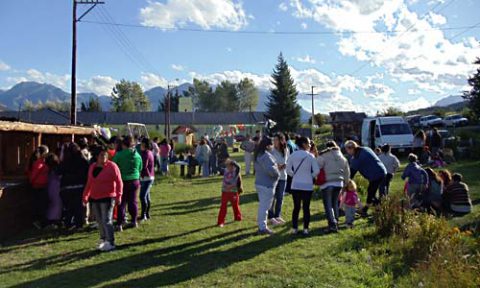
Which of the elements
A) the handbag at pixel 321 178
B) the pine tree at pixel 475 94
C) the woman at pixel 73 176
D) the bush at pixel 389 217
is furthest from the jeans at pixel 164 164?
the pine tree at pixel 475 94

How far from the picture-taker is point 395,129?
2578 cm

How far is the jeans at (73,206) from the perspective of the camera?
30.4 ft

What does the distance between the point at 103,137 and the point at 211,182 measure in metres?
4.92

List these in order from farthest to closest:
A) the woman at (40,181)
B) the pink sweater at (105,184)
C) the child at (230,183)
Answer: the woman at (40,181) → the child at (230,183) → the pink sweater at (105,184)

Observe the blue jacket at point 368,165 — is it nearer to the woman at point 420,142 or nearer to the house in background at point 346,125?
the woman at point 420,142

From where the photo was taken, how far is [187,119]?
85.0m

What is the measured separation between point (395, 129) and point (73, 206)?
20256mm

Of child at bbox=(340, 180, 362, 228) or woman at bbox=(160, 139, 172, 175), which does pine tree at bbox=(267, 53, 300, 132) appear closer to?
woman at bbox=(160, 139, 172, 175)

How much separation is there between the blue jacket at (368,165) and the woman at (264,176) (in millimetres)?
2503

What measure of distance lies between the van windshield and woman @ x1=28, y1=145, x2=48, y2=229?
1992 centimetres

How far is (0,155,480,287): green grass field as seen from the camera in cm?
619

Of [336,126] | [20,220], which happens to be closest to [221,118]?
[336,126]

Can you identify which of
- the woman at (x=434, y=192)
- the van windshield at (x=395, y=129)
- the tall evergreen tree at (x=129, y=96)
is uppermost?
the tall evergreen tree at (x=129, y=96)

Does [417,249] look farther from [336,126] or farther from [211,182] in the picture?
[336,126]
